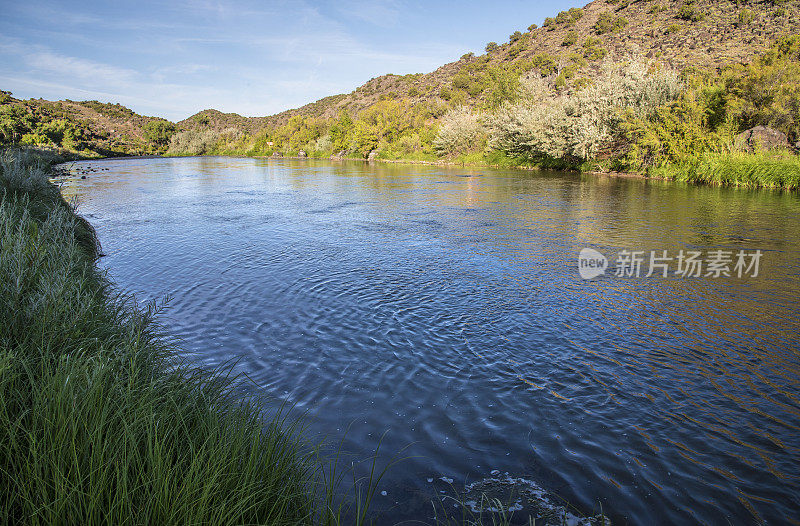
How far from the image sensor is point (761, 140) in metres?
23.7

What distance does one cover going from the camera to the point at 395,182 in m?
31.7

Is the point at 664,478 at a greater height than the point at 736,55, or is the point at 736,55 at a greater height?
the point at 736,55

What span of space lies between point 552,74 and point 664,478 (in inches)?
3106

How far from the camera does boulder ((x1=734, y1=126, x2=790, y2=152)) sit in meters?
23.4

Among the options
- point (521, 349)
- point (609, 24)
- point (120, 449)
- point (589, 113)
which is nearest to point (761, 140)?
point (589, 113)

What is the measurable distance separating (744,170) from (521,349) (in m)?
23.9

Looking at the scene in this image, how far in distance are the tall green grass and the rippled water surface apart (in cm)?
902

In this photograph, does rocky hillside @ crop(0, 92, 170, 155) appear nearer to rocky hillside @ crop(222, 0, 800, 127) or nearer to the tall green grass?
the tall green grass

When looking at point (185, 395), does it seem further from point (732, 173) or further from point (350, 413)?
point (732, 173)

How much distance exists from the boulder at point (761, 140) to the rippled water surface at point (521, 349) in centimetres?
1155

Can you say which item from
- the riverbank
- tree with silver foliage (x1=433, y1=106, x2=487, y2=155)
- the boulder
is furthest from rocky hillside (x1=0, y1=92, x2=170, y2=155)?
the boulder

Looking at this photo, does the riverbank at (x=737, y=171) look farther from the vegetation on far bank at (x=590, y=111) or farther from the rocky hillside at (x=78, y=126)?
the rocky hillside at (x=78, y=126)

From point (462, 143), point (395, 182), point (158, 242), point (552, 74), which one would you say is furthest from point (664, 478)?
point (552, 74)

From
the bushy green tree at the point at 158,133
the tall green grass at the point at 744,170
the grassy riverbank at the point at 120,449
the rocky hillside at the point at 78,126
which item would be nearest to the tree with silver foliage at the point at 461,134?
the tall green grass at the point at 744,170
